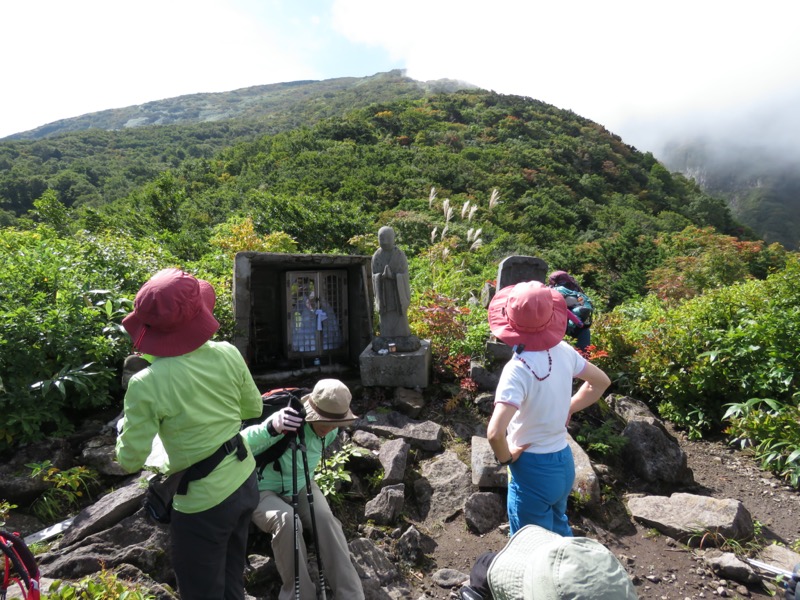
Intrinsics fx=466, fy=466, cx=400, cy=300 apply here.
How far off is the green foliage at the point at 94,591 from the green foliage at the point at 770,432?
543 centimetres

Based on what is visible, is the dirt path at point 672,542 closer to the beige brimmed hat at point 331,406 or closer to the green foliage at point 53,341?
the beige brimmed hat at point 331,406

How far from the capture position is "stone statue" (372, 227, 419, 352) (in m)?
5.84

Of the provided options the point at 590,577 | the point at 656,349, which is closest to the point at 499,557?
the point at 590,577

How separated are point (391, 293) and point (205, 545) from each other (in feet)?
13.1

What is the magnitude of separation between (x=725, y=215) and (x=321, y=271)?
3297 cm

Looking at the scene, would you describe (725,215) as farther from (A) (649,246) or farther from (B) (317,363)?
(B) (317,363)

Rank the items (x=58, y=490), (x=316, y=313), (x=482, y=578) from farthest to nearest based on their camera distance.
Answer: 1. (x=316, y=313)
2. (x=58, y=490)
3. (x=482, y=578)

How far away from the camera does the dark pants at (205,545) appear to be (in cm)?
216

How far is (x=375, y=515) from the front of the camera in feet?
12.5

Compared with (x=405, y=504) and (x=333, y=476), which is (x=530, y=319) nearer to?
(x=333, y=476)

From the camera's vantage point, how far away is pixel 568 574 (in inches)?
52.9

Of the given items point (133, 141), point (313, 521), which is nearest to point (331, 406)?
point (313, 521)

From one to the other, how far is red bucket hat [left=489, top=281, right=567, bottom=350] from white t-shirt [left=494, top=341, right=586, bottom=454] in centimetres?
8

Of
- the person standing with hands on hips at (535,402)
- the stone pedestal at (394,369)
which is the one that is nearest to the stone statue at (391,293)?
the stone pedestal at (394,369)
